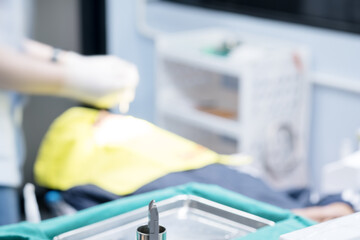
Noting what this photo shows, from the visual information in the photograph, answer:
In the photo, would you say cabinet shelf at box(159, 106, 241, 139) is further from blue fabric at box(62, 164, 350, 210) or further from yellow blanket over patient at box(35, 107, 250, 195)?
blue fabric at box(62, 164, 350, 210)

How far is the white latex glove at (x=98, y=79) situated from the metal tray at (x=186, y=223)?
935 mm

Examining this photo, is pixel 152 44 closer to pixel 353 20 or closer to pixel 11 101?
pixel 353 20

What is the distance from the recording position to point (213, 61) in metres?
2.67

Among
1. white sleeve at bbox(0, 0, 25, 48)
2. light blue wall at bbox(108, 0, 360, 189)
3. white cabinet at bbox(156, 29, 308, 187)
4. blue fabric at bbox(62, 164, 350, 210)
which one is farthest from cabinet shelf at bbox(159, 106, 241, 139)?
white sleeve at bbox(0, 0, 25, 48)

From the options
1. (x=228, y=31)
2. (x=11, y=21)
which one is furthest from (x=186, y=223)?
(x=228, y=31)

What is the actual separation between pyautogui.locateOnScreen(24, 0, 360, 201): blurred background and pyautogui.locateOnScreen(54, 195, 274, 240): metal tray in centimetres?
119

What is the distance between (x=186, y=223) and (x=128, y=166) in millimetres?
828

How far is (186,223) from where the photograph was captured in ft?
3.38

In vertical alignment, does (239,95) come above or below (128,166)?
above

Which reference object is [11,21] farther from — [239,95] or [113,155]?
[239,95]

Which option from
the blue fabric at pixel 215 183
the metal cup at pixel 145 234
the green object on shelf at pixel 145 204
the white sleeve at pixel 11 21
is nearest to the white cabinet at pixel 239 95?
the blue fabric at pixel 215 183

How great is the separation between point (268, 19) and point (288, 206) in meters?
1.41

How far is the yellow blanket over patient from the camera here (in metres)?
1.80

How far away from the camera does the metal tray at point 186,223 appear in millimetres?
999
